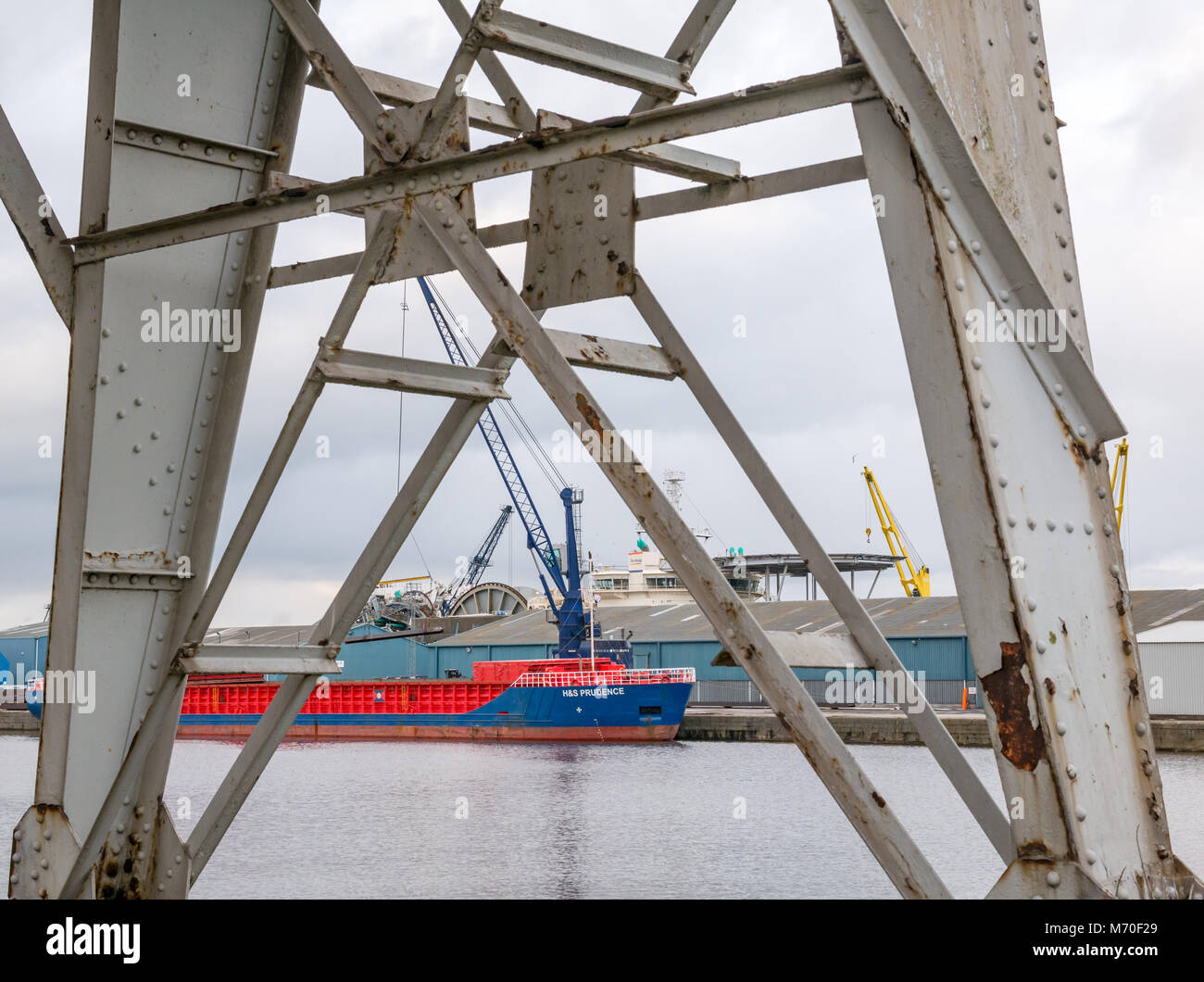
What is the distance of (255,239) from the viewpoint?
6.36 metres

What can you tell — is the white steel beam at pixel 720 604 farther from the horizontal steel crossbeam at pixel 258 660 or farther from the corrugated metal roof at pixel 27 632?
the corrugated metal roof at pixel 27 632

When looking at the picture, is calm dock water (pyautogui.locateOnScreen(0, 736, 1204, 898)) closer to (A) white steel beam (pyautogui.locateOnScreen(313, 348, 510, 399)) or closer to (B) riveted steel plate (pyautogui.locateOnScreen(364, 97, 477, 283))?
(A) white steel beam (pyautogui.locateOnScreen(313, 348, 510, 399))

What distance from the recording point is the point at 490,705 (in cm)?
5028

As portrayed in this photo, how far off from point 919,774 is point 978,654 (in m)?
30.8

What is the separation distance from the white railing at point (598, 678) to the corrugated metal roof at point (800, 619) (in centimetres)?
425

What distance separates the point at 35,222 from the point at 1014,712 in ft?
15.9

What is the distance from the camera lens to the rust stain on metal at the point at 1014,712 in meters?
3.30

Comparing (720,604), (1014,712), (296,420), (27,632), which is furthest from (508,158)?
(27,632)

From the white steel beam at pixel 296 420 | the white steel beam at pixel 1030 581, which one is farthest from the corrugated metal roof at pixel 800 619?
the white steel beam at pixel 1030 581

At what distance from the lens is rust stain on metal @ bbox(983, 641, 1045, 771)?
3.30m

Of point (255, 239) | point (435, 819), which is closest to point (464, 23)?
point (255, 239)

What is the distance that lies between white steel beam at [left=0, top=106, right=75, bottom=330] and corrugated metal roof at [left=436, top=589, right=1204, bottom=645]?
40157mm
